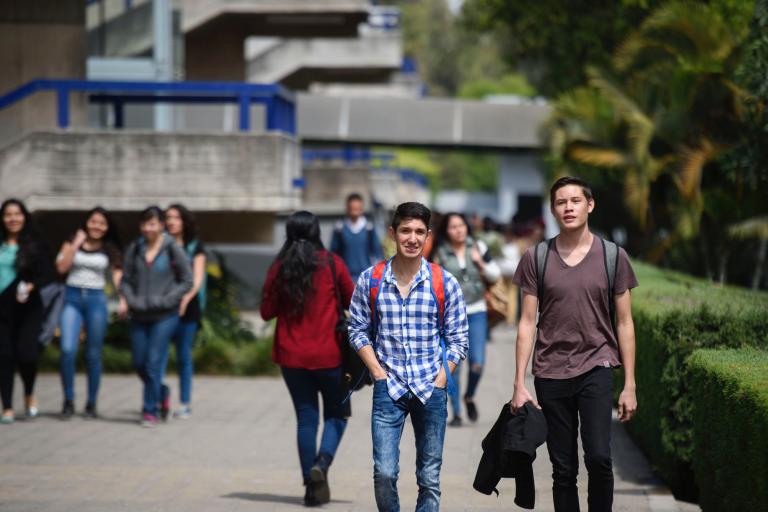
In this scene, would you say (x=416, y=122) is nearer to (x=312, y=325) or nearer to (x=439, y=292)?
(x=312, y=325)

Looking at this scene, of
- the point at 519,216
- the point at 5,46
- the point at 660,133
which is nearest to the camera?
the point at 5,46

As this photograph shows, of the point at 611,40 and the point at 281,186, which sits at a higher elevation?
the point at 611,40

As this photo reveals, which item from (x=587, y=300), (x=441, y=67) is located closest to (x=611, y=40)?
(x=587, y=300)

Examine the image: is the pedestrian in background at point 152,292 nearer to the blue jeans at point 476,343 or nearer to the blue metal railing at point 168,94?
the blue jeans at point 476,343

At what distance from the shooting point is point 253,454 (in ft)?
32.3

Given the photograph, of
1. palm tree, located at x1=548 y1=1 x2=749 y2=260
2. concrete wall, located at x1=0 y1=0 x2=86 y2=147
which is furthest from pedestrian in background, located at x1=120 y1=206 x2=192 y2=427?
palm tree, located at x1=548 y1=1 x2=749 y2=260

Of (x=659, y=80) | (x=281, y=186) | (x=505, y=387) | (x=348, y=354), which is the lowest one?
(x=505, y=387)

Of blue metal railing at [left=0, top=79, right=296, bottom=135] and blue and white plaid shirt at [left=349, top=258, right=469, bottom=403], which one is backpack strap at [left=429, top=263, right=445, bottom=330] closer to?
blue and white plaid shirt at [left=349, top=258, right=469, bottom=403]

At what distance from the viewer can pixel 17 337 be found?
1120 cm

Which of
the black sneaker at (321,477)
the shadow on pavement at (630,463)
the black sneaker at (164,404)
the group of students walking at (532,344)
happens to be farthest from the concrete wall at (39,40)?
the group of students walking at (532,344)

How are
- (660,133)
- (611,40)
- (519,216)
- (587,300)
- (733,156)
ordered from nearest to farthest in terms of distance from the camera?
(587,300) → (733,156) → (660,133) → (519,216) → (611,40)

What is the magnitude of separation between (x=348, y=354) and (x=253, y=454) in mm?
2297

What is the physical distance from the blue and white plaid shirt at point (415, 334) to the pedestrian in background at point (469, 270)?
14.3ft

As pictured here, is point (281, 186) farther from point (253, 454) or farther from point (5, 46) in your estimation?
point (253, 454)
